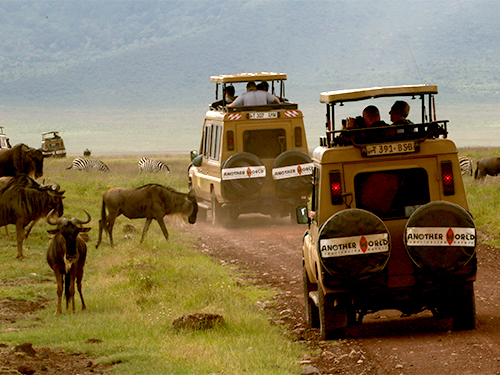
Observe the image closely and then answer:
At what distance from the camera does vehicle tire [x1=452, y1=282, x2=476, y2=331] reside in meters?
8.80

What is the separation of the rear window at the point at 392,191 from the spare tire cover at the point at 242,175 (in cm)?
981

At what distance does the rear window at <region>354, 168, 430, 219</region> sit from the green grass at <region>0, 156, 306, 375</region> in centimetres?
155

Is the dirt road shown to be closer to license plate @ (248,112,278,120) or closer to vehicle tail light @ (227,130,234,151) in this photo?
vehicle tail light @ (227,130,234,151)

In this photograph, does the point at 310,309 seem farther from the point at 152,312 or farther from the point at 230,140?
the point at 230,140

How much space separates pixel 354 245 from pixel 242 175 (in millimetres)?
10487

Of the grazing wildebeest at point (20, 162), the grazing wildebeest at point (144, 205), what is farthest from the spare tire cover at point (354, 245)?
the grazing wildebeest at point (20, 162)

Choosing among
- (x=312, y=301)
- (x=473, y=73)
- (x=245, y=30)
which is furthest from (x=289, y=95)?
(x=312, y=301)

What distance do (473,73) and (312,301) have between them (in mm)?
138348

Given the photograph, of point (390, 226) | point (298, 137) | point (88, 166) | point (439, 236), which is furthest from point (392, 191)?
point (88, 166)

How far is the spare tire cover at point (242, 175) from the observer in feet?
60.8

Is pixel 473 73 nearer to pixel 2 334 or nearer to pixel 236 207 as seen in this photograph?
pixel 236 207

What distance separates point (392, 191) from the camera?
878 cm

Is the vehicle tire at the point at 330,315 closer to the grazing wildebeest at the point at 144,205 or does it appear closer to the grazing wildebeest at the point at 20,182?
the grazing wildebeest at the point at 144,205

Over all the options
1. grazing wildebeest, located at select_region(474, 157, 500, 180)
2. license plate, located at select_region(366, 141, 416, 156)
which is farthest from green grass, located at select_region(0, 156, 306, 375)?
grazing wildebeest, located at select_region(474, 157, 500, 180)
